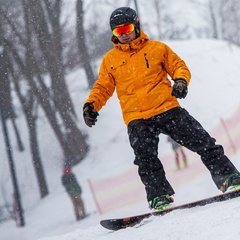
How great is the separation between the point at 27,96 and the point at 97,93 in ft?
46.6

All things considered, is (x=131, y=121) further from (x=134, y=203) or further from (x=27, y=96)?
(x=27, y=96)

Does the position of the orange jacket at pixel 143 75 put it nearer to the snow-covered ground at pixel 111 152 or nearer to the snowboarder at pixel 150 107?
the snowboarder at pixel 150 107

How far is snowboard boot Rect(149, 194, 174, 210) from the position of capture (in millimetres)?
3605

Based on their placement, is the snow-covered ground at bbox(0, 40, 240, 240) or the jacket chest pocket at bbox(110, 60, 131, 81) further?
the snow-covered ground at bbox(0, 40, 240, 240)

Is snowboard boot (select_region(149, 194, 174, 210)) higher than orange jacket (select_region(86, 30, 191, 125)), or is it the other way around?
orange jacket (select_region(86, 30, 191, 125))

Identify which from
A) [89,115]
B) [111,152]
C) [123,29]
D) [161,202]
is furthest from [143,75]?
[111,152]

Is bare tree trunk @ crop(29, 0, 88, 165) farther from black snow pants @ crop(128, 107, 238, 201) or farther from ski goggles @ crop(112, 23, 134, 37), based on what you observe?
black snow pants @ crop(128, 107, 238, 201)

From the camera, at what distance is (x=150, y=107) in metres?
3.71

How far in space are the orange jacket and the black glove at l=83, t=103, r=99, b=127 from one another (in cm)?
6

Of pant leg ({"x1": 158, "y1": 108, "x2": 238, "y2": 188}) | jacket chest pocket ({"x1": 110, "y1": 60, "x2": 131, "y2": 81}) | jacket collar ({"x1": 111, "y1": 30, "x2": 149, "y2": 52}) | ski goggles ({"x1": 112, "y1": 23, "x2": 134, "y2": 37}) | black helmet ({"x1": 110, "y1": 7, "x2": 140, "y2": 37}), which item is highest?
black helmet ({"x1": 110, "y1": 7, "x2": 140, "y2": 37})

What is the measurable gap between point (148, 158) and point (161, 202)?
327 millimetres

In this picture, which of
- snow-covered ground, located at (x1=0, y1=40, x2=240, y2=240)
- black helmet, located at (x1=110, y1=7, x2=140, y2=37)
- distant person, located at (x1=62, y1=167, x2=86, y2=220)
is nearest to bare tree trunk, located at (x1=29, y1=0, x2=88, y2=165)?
snow-covered ground, located at (x1=0, y1=40, x2=240, y2=240)

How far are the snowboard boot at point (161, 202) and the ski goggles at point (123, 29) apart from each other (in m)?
1.20

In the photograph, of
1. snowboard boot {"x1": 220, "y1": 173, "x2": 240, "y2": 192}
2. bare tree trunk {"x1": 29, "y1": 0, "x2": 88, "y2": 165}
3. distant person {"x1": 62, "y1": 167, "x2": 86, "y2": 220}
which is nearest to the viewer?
snowboard boot {"x1": 220, "y1": 173, "x2": 240, "y2": 192}
